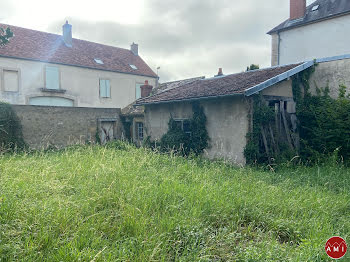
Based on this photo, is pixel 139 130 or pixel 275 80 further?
pixel 139 130

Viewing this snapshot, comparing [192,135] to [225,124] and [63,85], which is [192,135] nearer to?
[225,124]

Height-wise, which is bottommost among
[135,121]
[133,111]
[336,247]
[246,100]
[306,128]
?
[336,247]

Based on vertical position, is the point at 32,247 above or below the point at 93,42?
below

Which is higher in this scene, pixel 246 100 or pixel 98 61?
pixel 98 61

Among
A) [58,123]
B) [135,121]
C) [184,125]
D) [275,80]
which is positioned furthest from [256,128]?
[58,123]

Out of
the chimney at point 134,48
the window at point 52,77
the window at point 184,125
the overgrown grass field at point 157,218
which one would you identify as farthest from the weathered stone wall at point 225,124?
the chimney at point 134,48

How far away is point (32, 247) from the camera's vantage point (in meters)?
2.85

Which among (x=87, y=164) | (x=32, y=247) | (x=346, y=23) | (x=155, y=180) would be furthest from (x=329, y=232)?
(x=346, y=23)

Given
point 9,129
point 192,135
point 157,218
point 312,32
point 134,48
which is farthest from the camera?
point 134,48

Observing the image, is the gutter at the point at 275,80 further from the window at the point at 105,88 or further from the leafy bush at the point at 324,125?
the window at the point at 105,88

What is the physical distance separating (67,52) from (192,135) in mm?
15456

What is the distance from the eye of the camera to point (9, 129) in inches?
503

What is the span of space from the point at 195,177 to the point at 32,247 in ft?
12.1

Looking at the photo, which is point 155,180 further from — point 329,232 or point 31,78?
point 31,78
